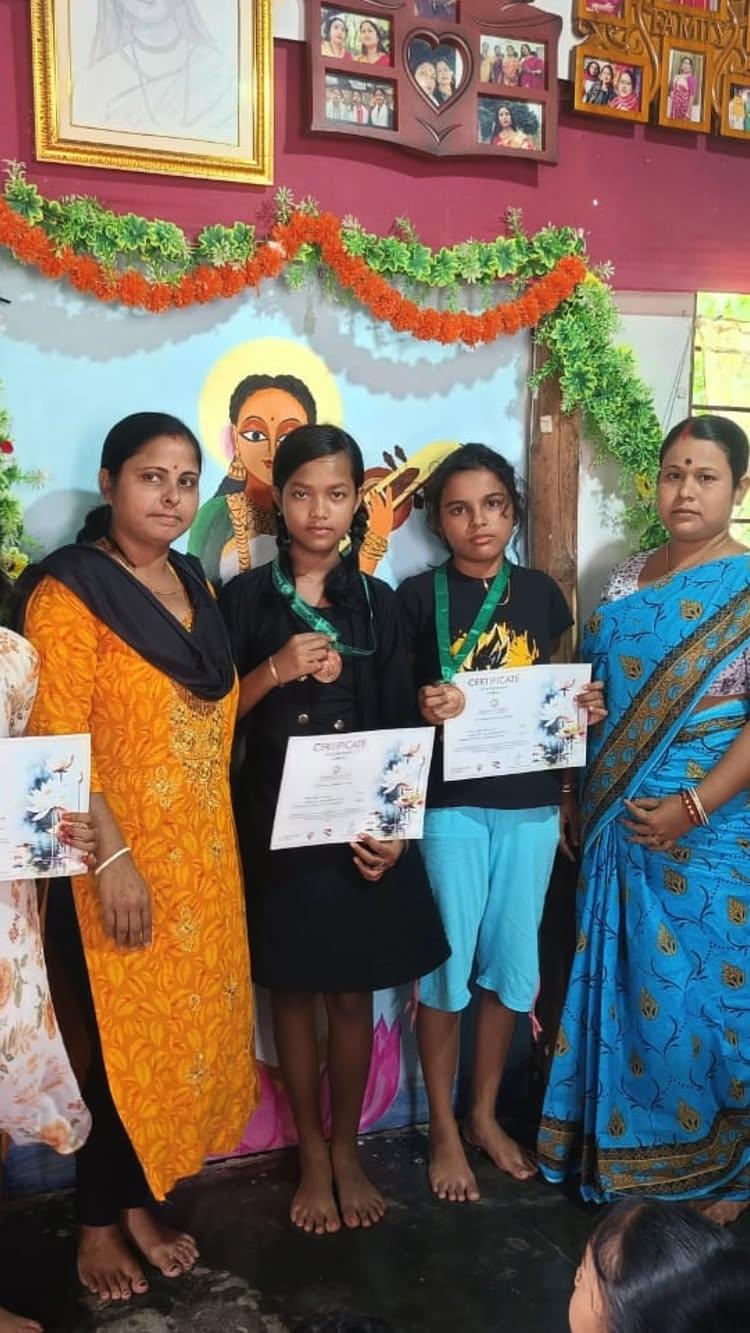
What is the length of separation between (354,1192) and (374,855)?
2.66 ft

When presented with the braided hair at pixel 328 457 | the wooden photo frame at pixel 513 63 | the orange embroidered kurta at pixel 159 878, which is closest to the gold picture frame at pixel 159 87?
the wooden photo frame at pixel 513 63

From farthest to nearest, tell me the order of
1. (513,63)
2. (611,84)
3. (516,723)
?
1. (611,84)
2. (513,63)
3. (516,723)

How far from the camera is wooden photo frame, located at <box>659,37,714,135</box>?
2.83 m

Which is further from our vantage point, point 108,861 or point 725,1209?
point 725,1209

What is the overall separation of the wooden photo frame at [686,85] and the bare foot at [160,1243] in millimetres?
2975

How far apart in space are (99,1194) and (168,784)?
2.81 ft

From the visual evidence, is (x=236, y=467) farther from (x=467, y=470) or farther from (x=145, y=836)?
(x=145, y=836)

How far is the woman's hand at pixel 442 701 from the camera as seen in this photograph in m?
2.34

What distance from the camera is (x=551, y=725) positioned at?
2455mm

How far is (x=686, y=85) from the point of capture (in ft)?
9.37

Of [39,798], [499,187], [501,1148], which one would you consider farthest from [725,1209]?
[499,187]

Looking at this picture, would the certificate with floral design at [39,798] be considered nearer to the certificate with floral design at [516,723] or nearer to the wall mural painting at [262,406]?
the wall mural painting at [262,406]

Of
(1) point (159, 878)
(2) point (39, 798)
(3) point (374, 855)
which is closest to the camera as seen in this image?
(2) point (39, 798)

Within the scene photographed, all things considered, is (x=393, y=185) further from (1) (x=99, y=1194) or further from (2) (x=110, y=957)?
(1) (x=99, y=1194)
